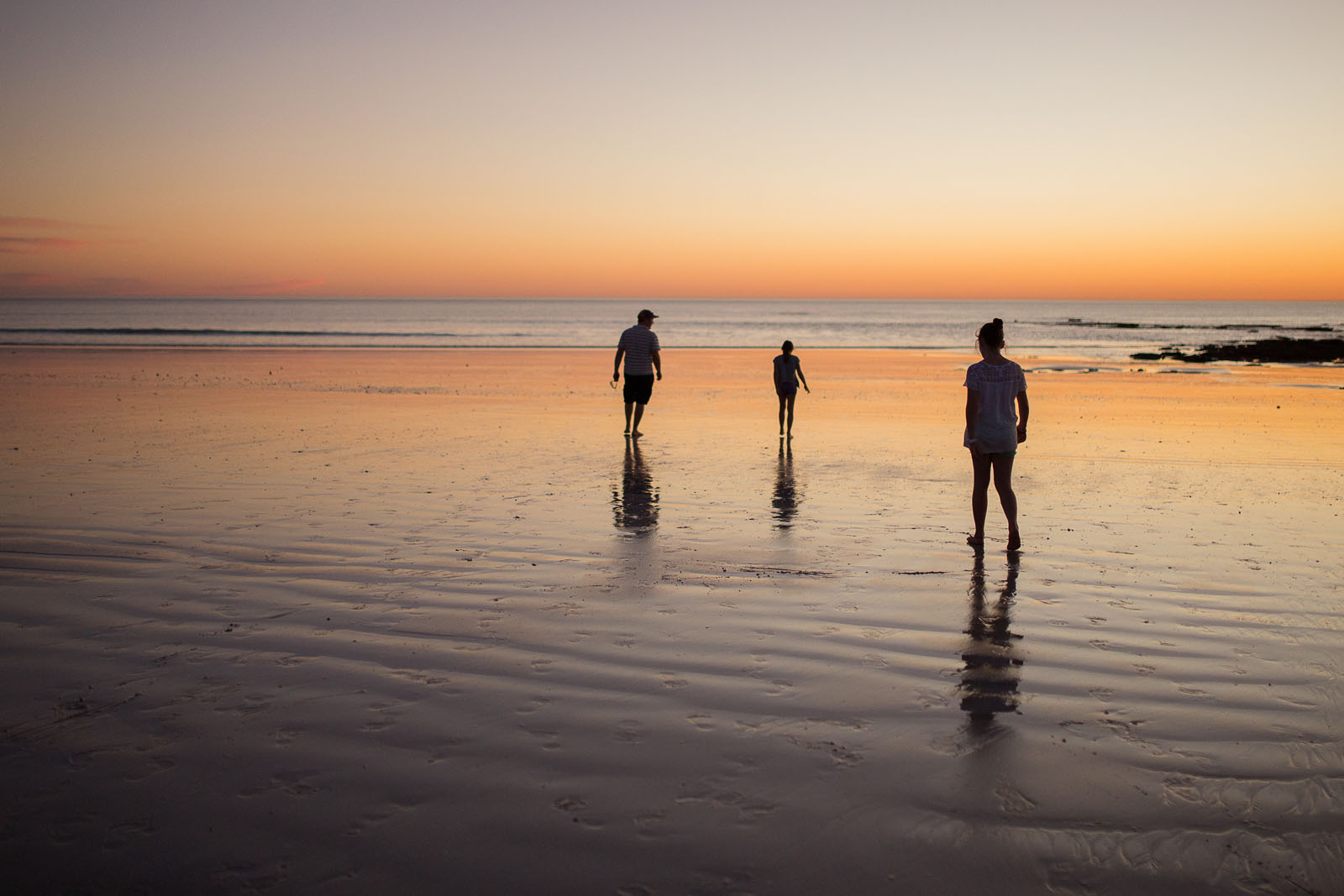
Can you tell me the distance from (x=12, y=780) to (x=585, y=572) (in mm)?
3641

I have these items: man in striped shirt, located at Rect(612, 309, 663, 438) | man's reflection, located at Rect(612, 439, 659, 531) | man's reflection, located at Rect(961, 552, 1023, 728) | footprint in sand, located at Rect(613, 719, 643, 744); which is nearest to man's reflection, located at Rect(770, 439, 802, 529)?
man's reflection, located at Rect(612, 439, 659, 531)

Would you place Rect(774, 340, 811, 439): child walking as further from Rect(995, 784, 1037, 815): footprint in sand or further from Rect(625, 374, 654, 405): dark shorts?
Rect(995, 784, 1037, 815): footprint in sand

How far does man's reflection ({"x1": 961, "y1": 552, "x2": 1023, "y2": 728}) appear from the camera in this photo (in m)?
4.26

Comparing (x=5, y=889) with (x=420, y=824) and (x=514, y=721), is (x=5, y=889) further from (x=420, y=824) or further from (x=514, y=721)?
(x=514, y=721)

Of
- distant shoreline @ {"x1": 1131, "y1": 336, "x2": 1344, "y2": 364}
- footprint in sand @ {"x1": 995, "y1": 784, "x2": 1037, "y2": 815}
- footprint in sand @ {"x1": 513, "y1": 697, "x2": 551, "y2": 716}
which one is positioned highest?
distant shoreline @ {"x1": 1131, "y1": 336, "x2": 1344, "y2": 364}

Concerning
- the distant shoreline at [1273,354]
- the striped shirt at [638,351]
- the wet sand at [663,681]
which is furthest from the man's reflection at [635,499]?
the distant shoreline at [1273,354]

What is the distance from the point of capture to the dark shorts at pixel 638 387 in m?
14.6

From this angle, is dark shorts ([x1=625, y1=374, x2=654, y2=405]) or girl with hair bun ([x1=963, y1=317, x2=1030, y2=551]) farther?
dark shorts ([x1=625, y1=374, x2=654, y2=405])

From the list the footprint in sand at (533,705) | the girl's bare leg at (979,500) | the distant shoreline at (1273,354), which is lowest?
the footprint in sand at (533,705)

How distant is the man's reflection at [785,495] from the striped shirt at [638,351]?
3141mm

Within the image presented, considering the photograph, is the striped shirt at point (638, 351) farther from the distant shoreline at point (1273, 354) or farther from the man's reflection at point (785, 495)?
the distant shoreline at point (1273, 354)

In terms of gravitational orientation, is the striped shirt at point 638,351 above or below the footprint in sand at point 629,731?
above

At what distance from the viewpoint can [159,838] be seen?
3.14 metres

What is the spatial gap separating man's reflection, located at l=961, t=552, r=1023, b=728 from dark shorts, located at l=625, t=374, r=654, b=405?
8.90 meters
